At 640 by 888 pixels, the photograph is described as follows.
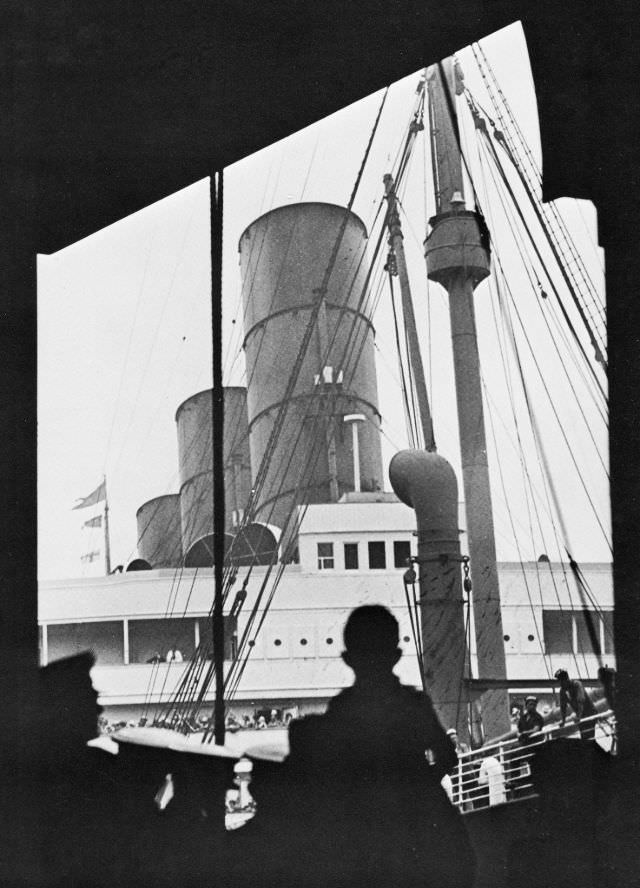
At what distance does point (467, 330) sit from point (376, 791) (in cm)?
126

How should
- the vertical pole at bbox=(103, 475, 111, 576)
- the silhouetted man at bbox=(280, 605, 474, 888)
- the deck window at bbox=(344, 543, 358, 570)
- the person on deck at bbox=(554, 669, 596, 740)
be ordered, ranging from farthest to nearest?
the vertical pole at bbox=(103, 475, 111, 576) → the deck window at bbox=(344, 543, 358, 570) → the person on deck at bbox=(554, 669, 596, 740) → the silhouetted man at bbox=(280, 605, 474, 888)

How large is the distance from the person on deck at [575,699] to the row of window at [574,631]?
7 cm

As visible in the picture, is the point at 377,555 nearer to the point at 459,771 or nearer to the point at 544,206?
the point at 459,771

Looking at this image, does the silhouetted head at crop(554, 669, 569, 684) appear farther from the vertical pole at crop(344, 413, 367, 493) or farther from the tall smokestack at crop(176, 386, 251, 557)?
the tall smokestack at crop(176, 386, 251, 557)

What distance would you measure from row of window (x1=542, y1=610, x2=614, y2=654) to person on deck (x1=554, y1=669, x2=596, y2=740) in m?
0.07

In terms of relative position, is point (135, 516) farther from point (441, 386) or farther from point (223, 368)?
point (441, 386)

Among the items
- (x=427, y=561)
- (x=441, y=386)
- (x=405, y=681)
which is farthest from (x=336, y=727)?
(x=441, y=386)

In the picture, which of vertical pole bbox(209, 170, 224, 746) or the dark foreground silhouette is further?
vertical pole bbox(209, 170, 224, 746)

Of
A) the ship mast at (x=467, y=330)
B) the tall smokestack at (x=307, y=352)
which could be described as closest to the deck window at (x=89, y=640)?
the tall smokestack at (x=307, y=352)

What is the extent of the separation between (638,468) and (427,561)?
0.62 m

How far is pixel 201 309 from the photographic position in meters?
2.96

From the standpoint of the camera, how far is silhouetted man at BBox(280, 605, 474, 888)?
2502 millimetres

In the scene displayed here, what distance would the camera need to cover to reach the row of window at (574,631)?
2664 millimetres

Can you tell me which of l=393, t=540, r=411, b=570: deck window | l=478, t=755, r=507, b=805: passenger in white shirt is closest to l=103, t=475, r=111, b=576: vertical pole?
l=393, t=540, r=411, b=570: deck window
